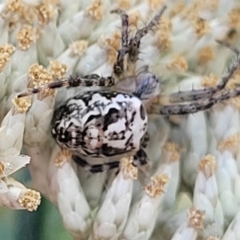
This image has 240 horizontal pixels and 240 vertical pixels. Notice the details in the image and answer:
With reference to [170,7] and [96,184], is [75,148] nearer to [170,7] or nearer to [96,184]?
[96,184]

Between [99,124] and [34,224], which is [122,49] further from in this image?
[34,224]

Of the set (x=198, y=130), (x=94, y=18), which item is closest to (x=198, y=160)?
(x=198, y=130)

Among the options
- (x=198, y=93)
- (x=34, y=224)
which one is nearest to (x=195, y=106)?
(x=198, y=93)

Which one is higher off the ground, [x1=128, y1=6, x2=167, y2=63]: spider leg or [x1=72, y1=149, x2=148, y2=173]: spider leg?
[x1=128, y1=6, x2=167, y2=63]: spider leg

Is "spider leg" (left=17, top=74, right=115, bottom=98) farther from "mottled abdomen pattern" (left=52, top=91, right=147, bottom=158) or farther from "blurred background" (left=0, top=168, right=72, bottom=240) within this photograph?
"blurred background" (left=0, top=168, right=72, bottom=240)

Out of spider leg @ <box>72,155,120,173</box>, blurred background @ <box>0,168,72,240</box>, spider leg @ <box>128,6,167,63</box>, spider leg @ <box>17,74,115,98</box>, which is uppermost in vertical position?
spider leg @ <box>128,6,167,63</box>

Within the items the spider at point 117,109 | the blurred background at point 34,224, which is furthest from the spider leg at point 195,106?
the blurred background at point 34,224

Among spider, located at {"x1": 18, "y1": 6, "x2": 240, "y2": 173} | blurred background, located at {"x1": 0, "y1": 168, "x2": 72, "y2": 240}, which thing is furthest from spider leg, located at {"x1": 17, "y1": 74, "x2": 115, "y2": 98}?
blurred background, located at {"x1": 0, "y1": 168, "x2": 72, "y2": 240}

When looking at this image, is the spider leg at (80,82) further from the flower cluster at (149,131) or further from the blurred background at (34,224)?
the blurred background at (34,224)

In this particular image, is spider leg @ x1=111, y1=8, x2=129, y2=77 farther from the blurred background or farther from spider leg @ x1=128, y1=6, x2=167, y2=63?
the blurred background
